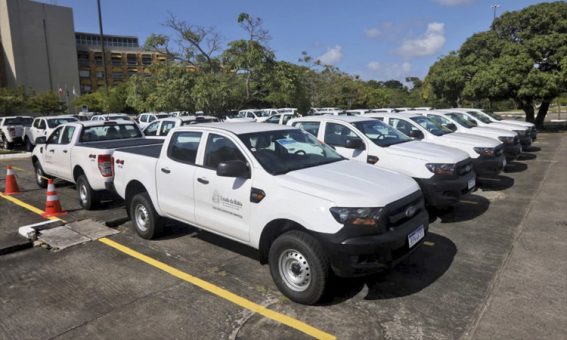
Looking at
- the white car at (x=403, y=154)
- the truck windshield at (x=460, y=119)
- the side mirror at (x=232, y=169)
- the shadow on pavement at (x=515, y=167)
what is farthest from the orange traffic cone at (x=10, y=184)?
the shadow on pavement at (x=515, y=167)

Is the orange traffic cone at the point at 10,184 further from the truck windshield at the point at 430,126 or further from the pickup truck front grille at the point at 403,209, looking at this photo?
the truck windshield at the point at 430,126

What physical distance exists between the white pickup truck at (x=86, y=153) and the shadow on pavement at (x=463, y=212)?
5.55 meters

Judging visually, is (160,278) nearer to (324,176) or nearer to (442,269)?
(324,176)

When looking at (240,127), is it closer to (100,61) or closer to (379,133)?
(379,133)

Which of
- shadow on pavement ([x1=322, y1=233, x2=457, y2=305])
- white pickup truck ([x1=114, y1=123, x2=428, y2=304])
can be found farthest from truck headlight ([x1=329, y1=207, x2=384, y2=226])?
shadow on pavement ([x1=322, y1=233, x2=457, y2=305])

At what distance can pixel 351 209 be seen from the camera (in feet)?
12.0

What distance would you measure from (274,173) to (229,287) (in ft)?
4.53

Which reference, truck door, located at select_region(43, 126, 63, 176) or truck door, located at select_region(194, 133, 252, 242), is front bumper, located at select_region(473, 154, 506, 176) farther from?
truck door, located at select_region(43, 126, 63, 176)

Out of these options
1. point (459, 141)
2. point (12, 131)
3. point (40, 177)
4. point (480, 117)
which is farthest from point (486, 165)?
point (12, 131)

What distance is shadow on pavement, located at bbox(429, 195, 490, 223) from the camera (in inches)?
271

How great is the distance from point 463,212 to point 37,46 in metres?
80.4

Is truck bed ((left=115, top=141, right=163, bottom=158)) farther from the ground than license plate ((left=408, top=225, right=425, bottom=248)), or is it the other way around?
truck bed ((left=115, top=141, right=163, bottom=158))

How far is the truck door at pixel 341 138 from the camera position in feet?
23.6

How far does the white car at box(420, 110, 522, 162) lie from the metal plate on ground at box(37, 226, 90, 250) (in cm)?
932
